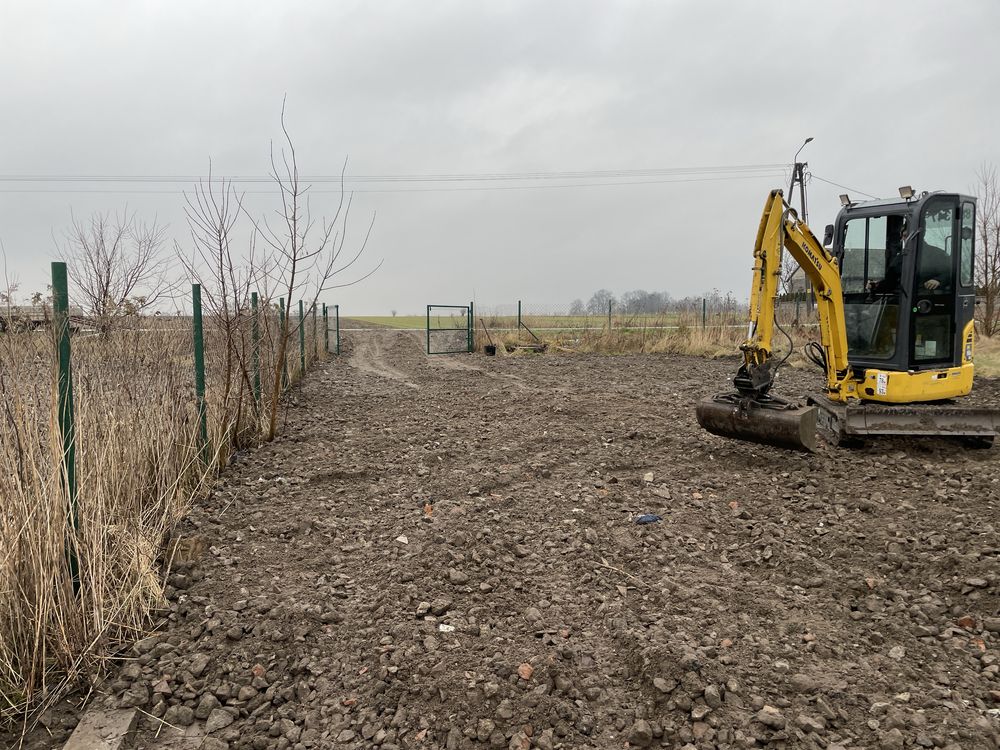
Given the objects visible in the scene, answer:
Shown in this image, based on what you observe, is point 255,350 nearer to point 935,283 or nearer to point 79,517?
point 79,517

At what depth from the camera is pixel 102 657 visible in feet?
9.24

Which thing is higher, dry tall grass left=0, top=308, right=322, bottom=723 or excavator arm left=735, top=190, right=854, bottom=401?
excavator arm left=735, top=190, right=854, bottom=401

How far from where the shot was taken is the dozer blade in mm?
5551

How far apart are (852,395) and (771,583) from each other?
13.2 ft

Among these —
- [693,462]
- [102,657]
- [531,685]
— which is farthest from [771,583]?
[102,657]

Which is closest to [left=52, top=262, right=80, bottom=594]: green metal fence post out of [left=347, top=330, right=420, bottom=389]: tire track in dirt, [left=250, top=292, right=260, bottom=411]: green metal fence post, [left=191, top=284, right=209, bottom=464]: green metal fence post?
[left=191, top=284, right=209, bottom=464]: green metal fence post

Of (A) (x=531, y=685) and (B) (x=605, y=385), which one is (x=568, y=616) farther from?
(B) (x=605, y=385)

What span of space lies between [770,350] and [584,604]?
366 centimetres

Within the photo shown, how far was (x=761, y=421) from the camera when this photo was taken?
18.8ft

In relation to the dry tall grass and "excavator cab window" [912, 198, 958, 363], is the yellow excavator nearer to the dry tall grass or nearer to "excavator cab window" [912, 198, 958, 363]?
"excavator cab window" [912, 198, 958, 363]

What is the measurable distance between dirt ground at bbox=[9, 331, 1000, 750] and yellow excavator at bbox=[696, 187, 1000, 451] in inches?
15.9

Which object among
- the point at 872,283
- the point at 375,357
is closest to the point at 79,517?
the point at 872,283

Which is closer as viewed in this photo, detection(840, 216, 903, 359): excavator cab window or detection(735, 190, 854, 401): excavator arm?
detection(735, 190, 854, 401): excavator arm

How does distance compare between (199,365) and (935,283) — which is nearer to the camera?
(199,365)
